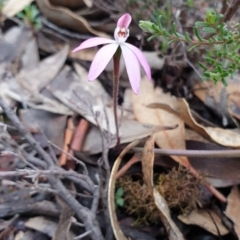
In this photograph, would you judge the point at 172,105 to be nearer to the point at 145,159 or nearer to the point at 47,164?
the point at 145,159

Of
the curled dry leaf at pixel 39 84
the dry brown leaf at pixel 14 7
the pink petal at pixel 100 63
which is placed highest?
the pink petal at pixel 100 63

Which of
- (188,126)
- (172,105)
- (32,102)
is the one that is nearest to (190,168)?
(188,126)

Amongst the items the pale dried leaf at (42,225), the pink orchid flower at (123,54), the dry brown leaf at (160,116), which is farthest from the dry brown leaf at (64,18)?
the pale dried leaf at (42,225)

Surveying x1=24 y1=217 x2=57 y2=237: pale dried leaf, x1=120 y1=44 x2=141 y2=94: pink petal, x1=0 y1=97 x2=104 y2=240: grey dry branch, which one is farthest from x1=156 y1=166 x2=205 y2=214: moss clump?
x1=120 y1=44 x2=141 y2=94: pink petal

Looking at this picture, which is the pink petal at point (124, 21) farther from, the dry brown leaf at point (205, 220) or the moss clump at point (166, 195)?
the dry brown leaf at point (205, 220)

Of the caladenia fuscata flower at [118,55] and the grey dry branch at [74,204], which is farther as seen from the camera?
the grey dry branch at [74,204]

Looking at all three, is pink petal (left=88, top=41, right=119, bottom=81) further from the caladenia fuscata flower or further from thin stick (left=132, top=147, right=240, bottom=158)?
thin stick (left=132, top=147, right=240, bottom=158)

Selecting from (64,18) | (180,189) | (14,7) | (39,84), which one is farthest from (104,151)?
(14,7)
